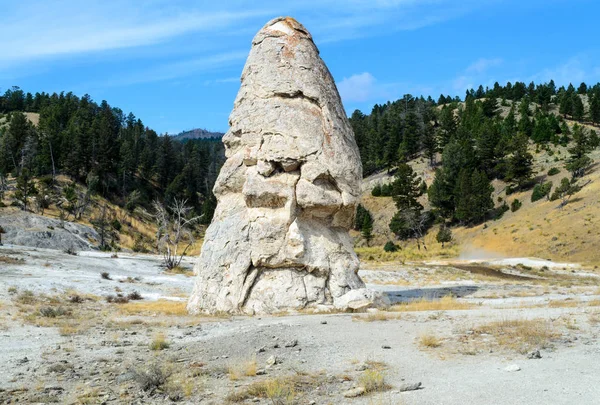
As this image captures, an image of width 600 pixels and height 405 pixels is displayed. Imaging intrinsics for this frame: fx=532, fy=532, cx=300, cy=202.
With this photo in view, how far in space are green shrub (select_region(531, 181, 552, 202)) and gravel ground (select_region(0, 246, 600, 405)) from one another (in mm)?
60410

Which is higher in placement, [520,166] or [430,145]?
[430,145]

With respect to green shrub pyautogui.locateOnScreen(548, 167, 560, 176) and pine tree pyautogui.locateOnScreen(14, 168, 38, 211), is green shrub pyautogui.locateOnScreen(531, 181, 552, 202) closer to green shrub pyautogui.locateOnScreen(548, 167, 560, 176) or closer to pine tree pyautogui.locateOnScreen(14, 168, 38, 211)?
green shrub pyautogui.locateOnScreen(548, 167, 560, 176)

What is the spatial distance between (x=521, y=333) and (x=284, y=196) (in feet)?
30.6

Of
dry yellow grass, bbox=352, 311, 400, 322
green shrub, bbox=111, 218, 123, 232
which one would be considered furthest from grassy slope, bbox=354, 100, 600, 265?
dry yellow grass, bbox=352, 311, 400, 322

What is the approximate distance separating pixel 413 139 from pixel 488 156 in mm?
24355

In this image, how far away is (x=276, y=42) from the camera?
19953 mm

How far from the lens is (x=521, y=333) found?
1061 centimetres

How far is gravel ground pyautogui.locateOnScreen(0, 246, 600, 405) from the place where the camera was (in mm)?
7527

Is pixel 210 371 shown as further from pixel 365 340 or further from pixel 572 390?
pixel 572 390

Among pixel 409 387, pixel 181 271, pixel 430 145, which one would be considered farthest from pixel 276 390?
pixel 430 145

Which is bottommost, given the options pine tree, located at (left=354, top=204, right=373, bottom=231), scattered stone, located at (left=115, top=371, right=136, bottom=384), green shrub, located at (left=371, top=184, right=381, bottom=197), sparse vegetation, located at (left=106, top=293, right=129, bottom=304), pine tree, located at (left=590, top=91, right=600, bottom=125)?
sparse vegetation, located at (left=106, top=293, right=129, bottom=304)

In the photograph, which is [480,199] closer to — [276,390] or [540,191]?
[540,191]

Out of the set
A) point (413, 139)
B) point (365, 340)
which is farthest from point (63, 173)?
point (365, 340)

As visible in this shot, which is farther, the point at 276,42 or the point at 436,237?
the point at 436,237
